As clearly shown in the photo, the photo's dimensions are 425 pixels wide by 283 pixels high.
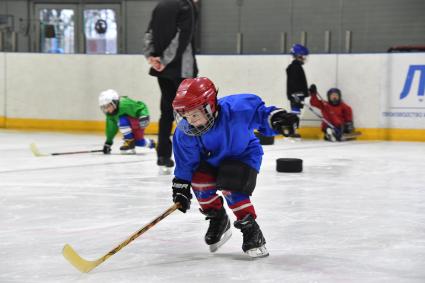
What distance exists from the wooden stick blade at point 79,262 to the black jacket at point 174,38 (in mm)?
2217

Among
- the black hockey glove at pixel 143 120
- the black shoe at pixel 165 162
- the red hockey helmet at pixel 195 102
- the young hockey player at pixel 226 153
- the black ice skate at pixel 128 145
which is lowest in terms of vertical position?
the black ice skate at pixel 128 145

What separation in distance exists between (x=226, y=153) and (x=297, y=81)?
195 inches

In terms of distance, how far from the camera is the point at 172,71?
4.17 meters

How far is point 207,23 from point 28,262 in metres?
7.69

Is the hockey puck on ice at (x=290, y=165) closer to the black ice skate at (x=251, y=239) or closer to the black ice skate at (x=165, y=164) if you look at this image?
the black ice skate at (x=165, y=164)

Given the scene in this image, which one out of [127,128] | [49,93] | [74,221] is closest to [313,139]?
[127,128]

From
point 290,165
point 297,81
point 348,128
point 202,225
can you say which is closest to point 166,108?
point 290,165

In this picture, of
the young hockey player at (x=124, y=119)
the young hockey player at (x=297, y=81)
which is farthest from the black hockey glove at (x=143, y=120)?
the young hockey player at (x=297, y=81)

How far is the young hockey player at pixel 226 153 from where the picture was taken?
82.0 inches

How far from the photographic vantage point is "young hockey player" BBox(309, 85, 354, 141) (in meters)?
7.07

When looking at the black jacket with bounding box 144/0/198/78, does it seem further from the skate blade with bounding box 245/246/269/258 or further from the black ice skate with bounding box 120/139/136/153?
the skate blade with bounding box 245/246/269/258

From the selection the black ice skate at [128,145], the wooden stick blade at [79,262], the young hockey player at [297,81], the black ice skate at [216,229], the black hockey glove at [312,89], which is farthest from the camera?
the black hockey glove at [312,89]

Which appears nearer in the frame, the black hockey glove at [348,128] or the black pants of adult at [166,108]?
the black pants of adult at [166,108]

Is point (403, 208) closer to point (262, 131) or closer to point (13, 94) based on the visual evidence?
point (262, 131)
